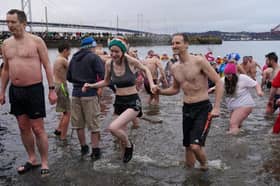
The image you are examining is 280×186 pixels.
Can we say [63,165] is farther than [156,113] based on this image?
No

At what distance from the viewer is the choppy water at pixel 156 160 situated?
537cm

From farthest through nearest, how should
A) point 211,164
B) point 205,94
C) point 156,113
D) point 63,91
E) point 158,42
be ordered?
point 158,42 → point 156,113 → point 63,91 → point 211,164 → point 205,94

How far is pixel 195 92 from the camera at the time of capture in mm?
5160

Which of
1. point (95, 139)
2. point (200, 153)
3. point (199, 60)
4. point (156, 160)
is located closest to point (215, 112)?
point (200, 153)

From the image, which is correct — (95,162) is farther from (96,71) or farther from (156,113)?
(156,113)

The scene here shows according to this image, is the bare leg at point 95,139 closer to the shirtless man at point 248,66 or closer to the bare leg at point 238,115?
the bare leg at point 238,115

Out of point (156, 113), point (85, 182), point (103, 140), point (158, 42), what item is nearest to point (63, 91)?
point (103, 140)

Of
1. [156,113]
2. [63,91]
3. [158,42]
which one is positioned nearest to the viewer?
[63,91]

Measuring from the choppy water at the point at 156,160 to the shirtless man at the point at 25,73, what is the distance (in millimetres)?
601

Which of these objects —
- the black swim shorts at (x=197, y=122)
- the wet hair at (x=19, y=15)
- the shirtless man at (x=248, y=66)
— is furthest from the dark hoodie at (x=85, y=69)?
the shirtless man at (x=248, y=66)

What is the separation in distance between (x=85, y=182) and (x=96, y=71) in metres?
1.83

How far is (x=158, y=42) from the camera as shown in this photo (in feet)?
458

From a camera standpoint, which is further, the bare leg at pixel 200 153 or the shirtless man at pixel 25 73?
the shirtless man at pixel 25 73

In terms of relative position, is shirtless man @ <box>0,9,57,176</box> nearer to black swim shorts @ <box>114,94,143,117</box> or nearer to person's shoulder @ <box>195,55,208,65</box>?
black swim shorts @ <box>114,94,143,117</box>
